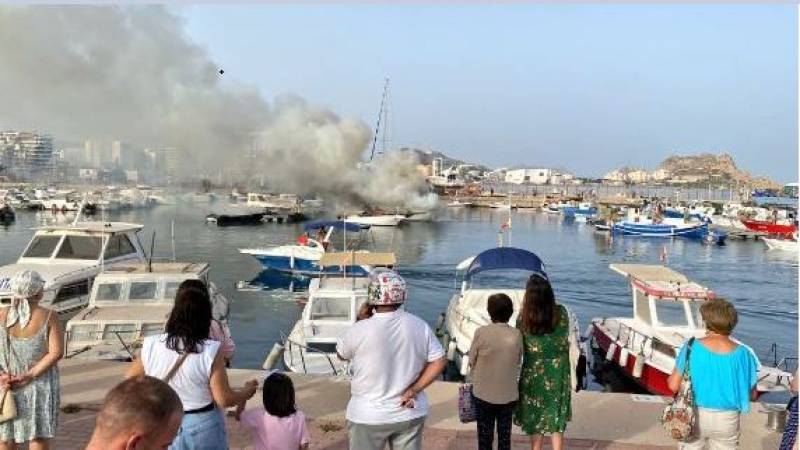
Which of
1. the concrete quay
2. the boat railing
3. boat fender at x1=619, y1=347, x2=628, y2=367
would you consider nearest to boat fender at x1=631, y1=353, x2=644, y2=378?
boat fender at x1=619, y1=347, x2=628, y2=367

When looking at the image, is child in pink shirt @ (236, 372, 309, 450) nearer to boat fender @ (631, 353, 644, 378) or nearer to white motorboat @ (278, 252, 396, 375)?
white motorboat @ (278, 252, 396, 375)

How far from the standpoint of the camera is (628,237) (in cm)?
7150

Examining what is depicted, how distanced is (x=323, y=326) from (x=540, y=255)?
126ft

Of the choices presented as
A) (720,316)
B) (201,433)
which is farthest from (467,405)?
(201,433)

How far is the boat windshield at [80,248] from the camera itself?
791 inches

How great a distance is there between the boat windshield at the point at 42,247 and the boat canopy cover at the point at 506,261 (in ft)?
37.9

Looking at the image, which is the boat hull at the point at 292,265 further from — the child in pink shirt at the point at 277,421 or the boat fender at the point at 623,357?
the child in pink shirt at the point at 277,421

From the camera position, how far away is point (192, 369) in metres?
4.41

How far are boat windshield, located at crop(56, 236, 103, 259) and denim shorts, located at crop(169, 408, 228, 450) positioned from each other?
56.8ft

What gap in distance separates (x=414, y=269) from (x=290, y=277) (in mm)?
8443

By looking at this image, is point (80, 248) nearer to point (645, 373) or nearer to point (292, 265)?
point (645, 373)

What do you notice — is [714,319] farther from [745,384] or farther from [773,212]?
[773,212]

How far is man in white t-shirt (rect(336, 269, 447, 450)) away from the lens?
481cm

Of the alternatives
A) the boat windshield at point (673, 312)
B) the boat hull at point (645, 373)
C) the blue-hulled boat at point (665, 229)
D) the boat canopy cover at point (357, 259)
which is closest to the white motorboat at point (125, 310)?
the boat canopy cover at point (357, 259)
